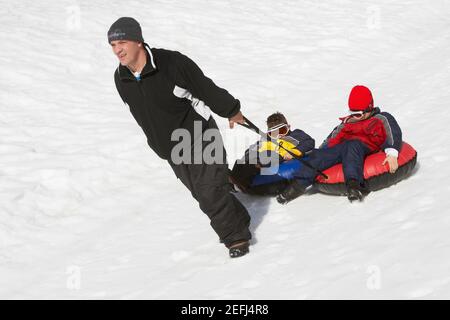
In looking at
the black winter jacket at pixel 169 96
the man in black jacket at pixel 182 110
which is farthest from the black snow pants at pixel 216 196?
the black winter jacket at pixel 169 96

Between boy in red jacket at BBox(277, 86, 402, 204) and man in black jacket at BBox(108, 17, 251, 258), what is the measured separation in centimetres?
108

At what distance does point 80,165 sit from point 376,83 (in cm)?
535

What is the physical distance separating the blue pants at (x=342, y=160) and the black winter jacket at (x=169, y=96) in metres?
1.37

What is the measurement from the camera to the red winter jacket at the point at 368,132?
5.80 metres

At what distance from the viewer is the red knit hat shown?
5.71 m

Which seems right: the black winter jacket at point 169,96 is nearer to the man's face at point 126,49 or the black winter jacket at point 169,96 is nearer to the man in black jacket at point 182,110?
the man in black jacket at point 182,110

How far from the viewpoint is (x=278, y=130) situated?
6.20m

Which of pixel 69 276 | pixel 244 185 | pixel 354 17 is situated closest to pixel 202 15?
pixel 354 17

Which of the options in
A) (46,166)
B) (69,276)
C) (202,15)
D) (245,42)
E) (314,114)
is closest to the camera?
(69,276)

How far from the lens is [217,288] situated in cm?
449

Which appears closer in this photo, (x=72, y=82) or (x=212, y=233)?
(x=212, y=233)

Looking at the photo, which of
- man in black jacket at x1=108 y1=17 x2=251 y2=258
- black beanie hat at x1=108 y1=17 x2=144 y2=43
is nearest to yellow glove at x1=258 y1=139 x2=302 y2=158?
man in black jacket at x1=108 y1=17 x2=251 y2=258

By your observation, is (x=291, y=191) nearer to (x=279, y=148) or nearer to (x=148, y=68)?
(x=279, y=148)

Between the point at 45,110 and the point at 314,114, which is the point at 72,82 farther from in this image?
the point at 314,114
